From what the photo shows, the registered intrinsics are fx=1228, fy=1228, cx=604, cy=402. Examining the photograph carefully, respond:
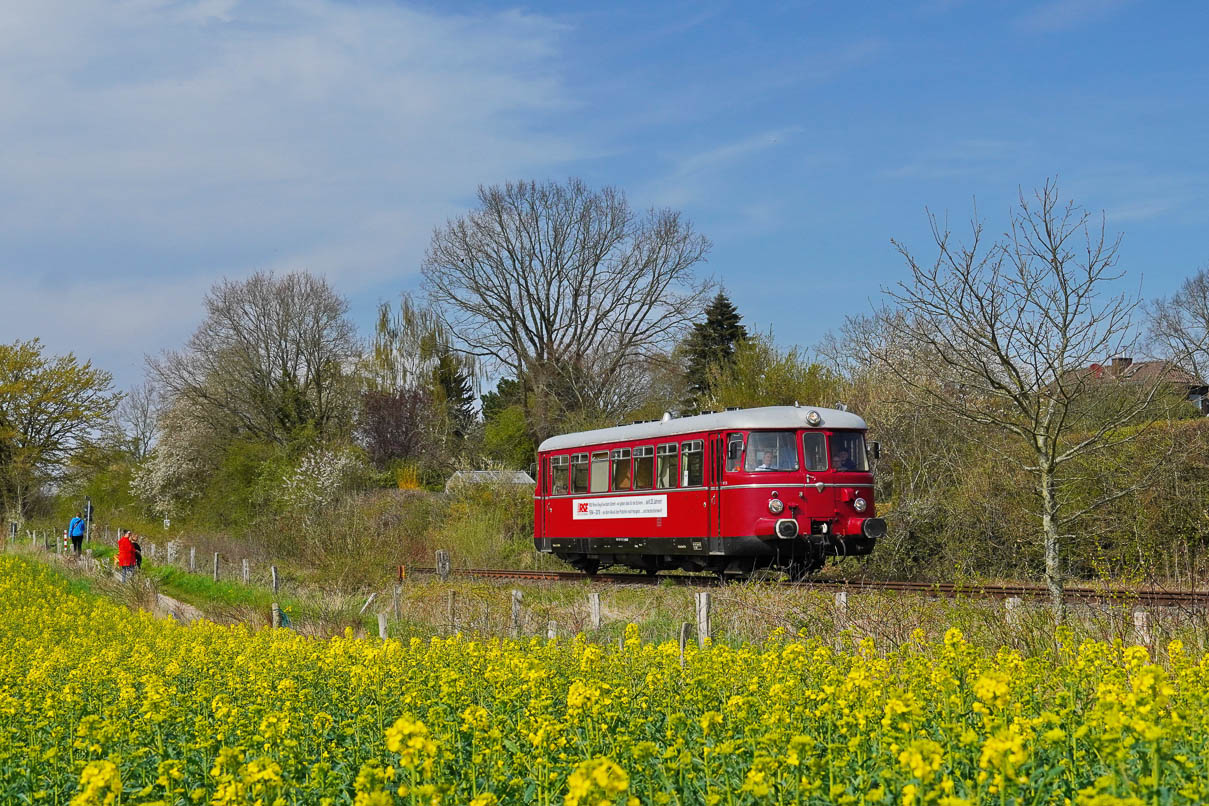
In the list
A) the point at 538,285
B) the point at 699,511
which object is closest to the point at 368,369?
the point at 538,285

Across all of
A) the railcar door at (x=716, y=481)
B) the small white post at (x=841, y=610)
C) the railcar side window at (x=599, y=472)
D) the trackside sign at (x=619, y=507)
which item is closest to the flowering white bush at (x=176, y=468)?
the trackside sign at (x=619, y=507)

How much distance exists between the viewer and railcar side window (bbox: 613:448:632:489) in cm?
2107

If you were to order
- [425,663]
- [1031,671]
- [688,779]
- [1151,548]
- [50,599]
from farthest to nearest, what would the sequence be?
1. [50,599]
2. [1151,548]
3. [425,663]
4. [1031,671]
5. [688,779]

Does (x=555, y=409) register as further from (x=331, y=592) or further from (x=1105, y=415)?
(x=1105, y=415)

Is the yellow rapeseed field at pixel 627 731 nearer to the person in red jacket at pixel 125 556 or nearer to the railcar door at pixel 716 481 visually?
the railcar door at pixel 716 481

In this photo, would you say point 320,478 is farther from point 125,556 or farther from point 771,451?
point 771,451

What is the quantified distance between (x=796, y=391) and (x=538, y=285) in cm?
1311

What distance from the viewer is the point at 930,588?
50.3ft

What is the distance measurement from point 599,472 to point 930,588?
7.95 metres

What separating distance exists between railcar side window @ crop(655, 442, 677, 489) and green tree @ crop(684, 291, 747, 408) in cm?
2589

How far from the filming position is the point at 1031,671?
6688mm

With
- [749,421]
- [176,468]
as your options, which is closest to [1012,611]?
[749,421]

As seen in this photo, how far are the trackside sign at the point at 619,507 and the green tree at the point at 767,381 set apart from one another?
10033 millimetres

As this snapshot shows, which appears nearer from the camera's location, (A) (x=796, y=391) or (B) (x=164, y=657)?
(B) (x=164, y=657)
